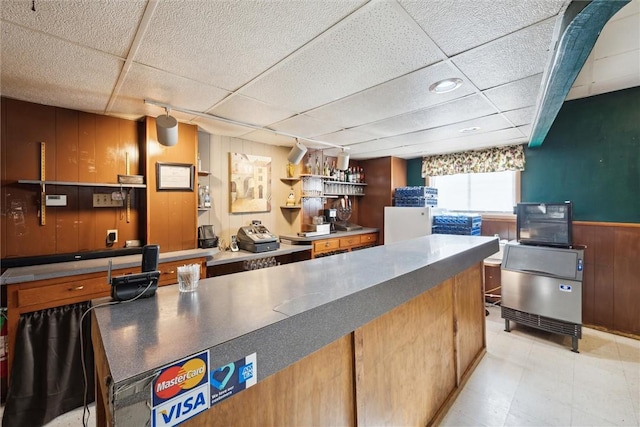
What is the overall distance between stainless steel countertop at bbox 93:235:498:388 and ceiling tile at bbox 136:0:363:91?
123cm

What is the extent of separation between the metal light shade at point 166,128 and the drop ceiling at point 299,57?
0.17 m

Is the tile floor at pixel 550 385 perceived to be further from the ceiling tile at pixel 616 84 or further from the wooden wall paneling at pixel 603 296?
the ceiling tile at pixel 616 84

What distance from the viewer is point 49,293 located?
200cm

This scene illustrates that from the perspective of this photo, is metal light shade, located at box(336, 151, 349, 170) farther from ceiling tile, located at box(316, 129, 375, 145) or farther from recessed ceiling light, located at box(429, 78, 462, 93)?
recessed ceiling light, located at box(429, 78, 462, 93)

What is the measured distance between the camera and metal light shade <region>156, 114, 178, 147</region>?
88.4 inches

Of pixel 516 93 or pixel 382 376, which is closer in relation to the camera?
pixel 382 376

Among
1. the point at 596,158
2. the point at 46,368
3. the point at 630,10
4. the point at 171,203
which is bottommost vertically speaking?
the point at 46,368

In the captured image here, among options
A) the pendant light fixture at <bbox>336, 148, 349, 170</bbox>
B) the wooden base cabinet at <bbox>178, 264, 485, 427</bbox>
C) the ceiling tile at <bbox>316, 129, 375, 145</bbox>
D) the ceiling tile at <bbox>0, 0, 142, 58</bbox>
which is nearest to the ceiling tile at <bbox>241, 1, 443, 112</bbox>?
the ceiling tile at <bbox>0, 0, 142, 58</bbox>

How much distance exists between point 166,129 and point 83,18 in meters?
1.00

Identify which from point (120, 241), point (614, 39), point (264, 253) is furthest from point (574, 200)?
point (120, 241)

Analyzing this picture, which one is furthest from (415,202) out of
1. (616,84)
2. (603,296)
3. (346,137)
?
(616,84)

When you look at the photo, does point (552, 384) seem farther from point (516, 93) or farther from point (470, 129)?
point (470, 129)

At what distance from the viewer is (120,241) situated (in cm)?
275

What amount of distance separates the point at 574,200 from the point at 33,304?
532 cm
